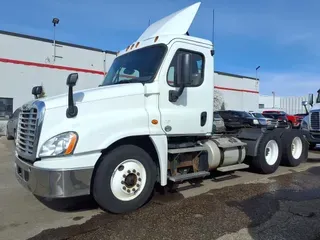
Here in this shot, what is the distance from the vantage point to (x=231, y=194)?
591cm

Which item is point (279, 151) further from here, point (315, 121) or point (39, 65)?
point (39, 65)

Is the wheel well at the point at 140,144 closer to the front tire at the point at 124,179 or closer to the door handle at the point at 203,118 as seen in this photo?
the front tire at the point at 124,179

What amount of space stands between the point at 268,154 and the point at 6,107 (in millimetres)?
15019

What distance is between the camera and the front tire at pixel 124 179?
14.7ft

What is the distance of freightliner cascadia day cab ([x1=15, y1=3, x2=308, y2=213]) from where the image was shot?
165 inches

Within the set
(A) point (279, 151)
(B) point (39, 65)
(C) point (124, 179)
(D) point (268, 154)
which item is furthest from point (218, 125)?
(B) point (39, 65)

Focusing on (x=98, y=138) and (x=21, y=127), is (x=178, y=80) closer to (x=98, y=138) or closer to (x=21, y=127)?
(x=98, y=138)

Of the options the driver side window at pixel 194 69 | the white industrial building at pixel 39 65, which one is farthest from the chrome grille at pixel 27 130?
the white industrial building at pixel 39 65

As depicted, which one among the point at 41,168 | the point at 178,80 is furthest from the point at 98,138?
the point at 178,80

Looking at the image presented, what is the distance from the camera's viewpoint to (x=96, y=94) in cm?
464

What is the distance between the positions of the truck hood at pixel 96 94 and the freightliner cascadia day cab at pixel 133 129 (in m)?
0.01

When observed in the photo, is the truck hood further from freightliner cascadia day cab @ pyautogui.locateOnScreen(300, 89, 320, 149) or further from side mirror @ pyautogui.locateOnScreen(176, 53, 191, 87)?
freightliner cascadia day cab @ pyautogui.locateOnScreen(300, 89, 320, 149)

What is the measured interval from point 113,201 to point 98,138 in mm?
996

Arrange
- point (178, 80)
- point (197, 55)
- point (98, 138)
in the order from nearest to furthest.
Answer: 1. point (98, 138)
2. point (178, 80)
3. point (197, 55)
